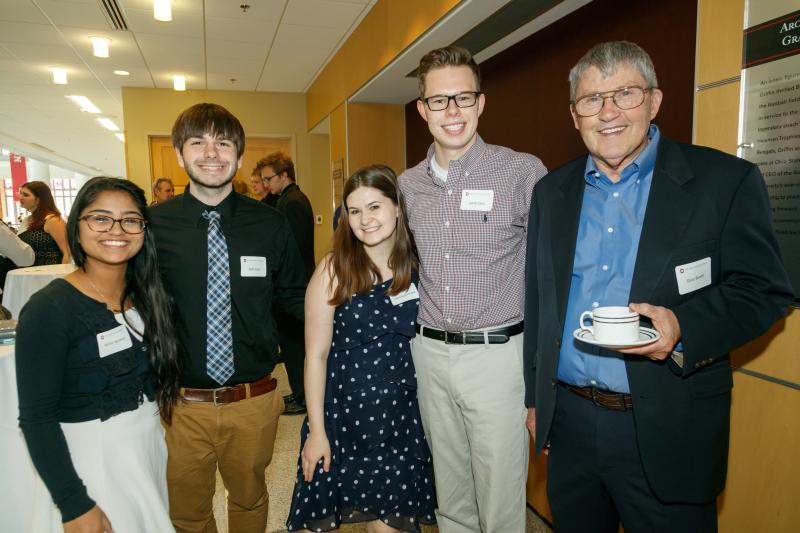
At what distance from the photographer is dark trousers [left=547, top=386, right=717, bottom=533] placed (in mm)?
1323

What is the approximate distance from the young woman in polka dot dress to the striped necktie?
11.8 inches

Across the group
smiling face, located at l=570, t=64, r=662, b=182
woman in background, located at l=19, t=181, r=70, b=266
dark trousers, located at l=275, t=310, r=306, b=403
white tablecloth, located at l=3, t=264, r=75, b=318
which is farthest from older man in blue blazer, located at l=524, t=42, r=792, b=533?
woman in background, located at l=19, t=181, r=70, b=266

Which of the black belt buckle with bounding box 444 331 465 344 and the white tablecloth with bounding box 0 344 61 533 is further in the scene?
the white tablecloth with bounding box 0 344 61 533

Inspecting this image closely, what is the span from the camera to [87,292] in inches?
56.7

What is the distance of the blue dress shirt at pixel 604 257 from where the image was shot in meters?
1.36

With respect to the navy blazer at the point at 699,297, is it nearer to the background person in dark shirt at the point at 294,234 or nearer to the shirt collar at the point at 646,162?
the shirt collar at the point at 646,162

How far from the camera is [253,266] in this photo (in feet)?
5.99

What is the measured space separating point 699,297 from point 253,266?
142 cm

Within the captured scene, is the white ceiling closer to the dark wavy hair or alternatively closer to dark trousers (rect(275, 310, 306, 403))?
dark trousers (rect(275, 310, 306, 403))

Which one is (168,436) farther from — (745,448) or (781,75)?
(781,75)

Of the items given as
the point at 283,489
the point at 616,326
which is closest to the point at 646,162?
the point at 616,326

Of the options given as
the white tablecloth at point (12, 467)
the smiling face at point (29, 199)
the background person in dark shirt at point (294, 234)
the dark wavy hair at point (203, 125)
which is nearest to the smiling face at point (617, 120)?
the dark wavy hair at point (203, 125)

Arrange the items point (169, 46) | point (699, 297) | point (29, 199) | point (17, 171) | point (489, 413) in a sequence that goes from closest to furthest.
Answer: point (699, 297)
point (489, 413)
point (29, 199)
point (169, 46)
point (17, 171)

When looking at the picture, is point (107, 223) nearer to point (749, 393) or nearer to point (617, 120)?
point (617, 120)
